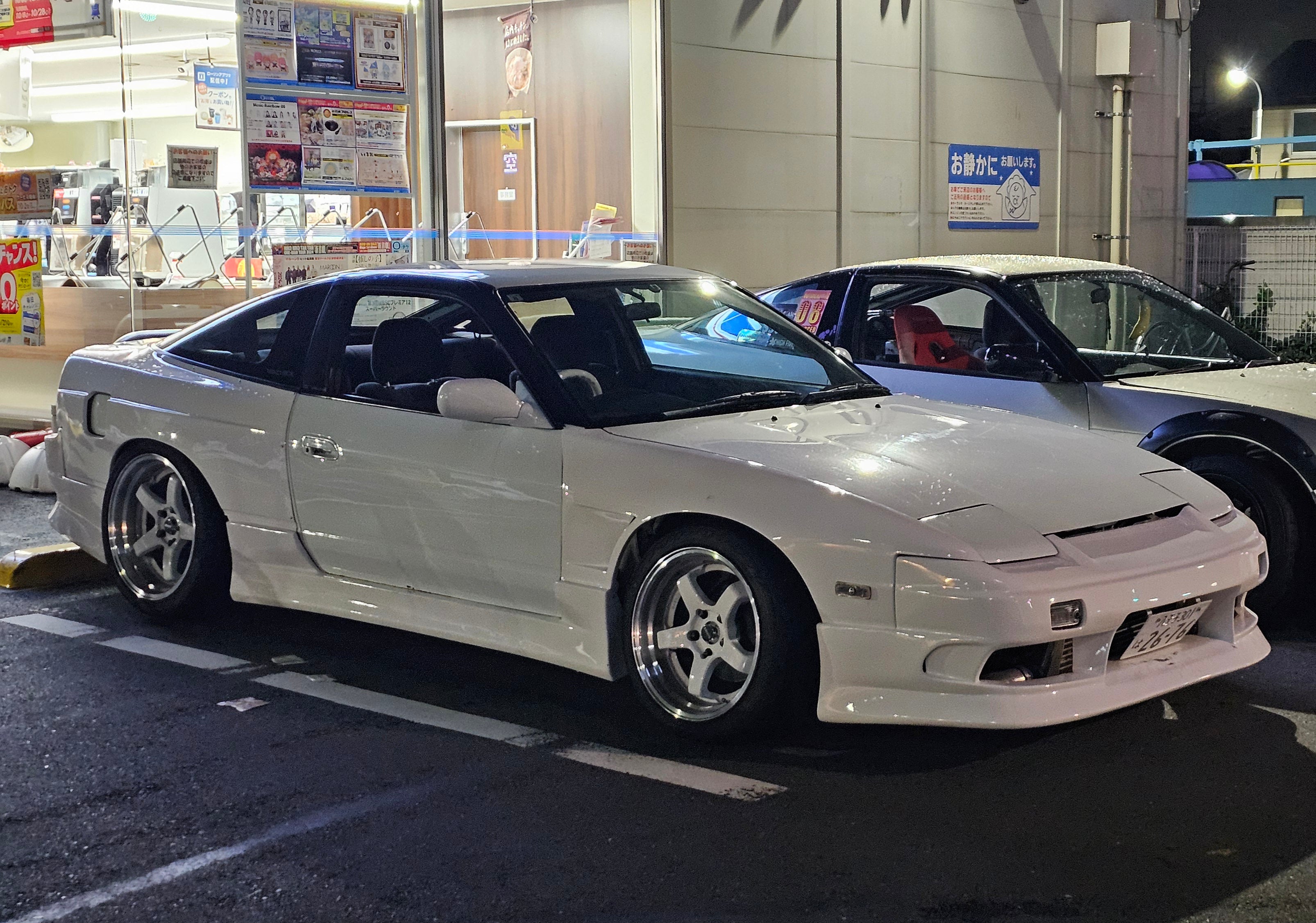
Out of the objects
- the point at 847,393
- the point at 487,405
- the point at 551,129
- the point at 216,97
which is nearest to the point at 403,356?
the point at 487,405

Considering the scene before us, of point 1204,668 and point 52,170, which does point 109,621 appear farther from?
point 52,170

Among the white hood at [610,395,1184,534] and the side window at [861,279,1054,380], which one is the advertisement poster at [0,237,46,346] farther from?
the white hood at [610,395,1184,534]

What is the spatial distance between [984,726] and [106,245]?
351 inches

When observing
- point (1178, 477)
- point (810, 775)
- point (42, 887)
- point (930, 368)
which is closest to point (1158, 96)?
point (930, 368)

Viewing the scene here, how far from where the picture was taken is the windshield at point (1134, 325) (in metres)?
6.82

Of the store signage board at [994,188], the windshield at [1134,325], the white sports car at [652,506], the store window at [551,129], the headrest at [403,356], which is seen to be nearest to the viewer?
the white sports car at [652,506]

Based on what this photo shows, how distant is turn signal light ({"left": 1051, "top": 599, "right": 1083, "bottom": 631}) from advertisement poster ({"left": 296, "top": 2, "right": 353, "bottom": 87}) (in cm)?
669

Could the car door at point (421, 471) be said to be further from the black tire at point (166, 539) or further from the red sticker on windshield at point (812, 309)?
the red sticker on windshield at point (812, 309)

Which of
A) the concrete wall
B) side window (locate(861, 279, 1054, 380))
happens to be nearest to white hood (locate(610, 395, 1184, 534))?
side window (locate(861, 279, 1054, 380))

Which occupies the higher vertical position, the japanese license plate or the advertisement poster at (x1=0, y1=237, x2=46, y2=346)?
the advertisement poster at (x1=0, y1=237, x2=46, y2=346)

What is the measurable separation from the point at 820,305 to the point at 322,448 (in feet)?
9.80

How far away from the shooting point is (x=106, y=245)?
11000 mm

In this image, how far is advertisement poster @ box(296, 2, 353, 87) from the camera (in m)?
9.13

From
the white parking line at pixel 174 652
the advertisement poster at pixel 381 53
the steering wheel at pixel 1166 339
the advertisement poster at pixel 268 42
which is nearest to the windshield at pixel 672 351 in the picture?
the white parking line at pixel 174 652
